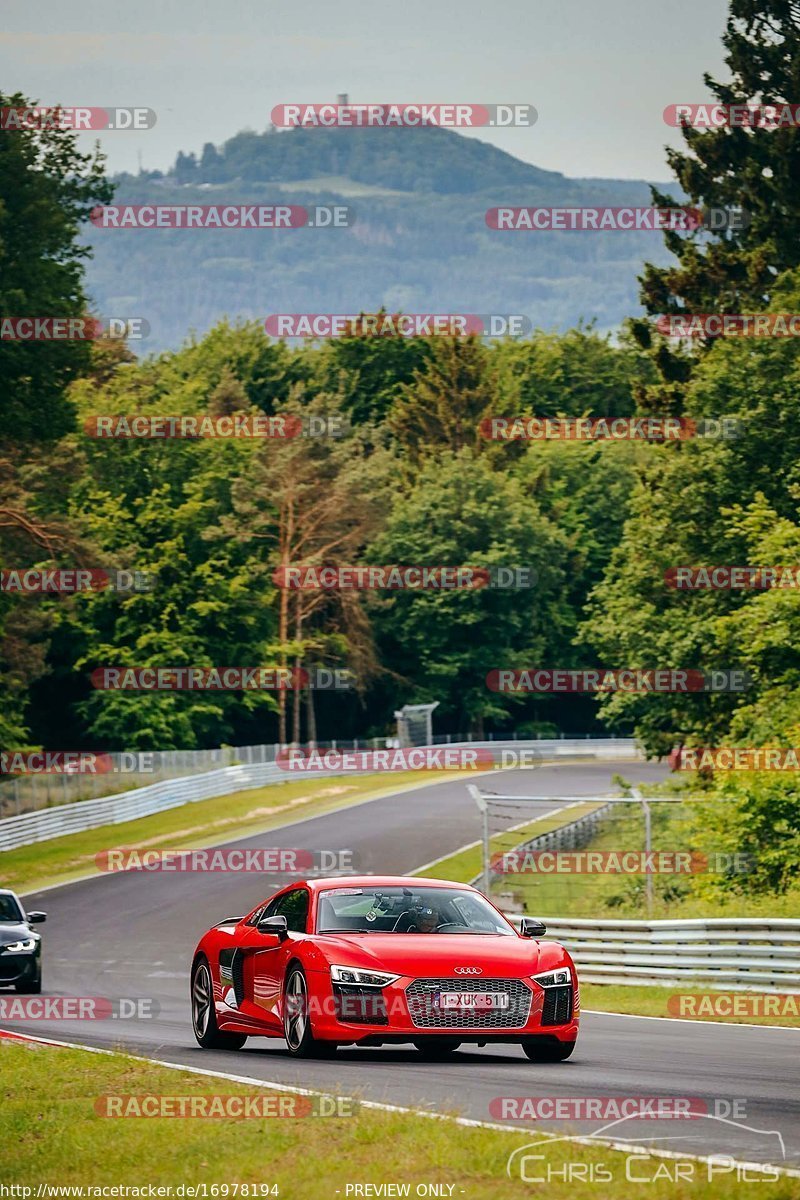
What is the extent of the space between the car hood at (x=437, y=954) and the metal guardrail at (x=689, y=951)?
27.4 feet

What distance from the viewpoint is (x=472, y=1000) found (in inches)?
499

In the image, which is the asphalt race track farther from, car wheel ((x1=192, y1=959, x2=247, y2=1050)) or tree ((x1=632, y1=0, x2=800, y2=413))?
tree ((x1=632, y1=0, x2=800, y2=413))

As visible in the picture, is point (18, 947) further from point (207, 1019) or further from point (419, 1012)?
point (419, 1012)

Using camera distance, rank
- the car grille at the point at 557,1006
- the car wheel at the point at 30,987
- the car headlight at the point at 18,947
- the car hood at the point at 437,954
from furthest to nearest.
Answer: the car wheel at the point at 30,987 < the car headlight at the point at 18,947 < the car grille at the point at 557,1006 < the car hood at the point at 437,954

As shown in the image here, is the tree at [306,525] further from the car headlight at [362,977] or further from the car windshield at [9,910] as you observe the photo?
the car headlight at [362,977]

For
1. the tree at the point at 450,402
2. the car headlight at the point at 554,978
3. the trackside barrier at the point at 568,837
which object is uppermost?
the tree at the point at 450,402

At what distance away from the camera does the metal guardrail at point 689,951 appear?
836 inches

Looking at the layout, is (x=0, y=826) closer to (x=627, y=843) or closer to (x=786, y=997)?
(x=627, y=843)

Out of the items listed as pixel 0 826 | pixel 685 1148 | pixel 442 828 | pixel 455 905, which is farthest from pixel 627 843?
pixel 685 1148

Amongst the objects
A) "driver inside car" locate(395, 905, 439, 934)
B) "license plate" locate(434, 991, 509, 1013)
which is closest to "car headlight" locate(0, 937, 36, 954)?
"driver inside car" locate(395, 905, 439, 934)

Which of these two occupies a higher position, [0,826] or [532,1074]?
[532,1074]

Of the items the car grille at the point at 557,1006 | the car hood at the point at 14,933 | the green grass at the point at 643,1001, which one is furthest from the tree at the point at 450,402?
the car grille at the point at 557,1006

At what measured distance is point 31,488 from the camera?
216 ft

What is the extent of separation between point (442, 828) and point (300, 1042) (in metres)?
40.6
